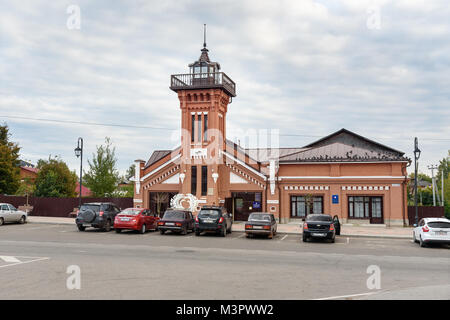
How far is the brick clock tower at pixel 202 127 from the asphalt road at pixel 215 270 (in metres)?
13.8

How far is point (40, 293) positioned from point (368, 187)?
2744cm

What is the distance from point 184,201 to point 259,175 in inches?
253

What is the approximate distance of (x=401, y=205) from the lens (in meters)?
30.6

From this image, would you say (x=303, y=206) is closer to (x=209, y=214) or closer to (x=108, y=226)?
(x=209, y=214)

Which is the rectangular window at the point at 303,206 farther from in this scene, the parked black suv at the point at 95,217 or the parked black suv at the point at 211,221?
the parked black suv at the point at 95,217

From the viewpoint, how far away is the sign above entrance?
32.0 meters

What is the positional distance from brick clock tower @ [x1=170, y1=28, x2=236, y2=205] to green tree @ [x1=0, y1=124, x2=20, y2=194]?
74.4 ft

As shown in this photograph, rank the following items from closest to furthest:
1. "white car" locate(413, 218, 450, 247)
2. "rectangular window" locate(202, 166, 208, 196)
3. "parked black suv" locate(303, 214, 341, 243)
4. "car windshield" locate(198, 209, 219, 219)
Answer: "white car" locate(413, 218, 450, 247)
"parked black suv" locate(303, 214, 341, 243)
"car windshield" locate(198, 209, 219, 219)
"rectangular window" locate(202, 166, 208, 196)

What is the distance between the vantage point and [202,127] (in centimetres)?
3250

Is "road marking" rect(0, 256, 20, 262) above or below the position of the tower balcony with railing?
below

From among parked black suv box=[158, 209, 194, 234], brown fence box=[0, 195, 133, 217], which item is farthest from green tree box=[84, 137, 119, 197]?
parked black suv box=[158, 209, 194, 234]

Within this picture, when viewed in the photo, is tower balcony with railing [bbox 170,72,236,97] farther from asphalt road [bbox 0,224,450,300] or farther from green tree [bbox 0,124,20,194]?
green tree [bbox 0,124,20,194]

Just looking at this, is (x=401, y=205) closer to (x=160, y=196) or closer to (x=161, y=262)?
(x=160, y=196)
